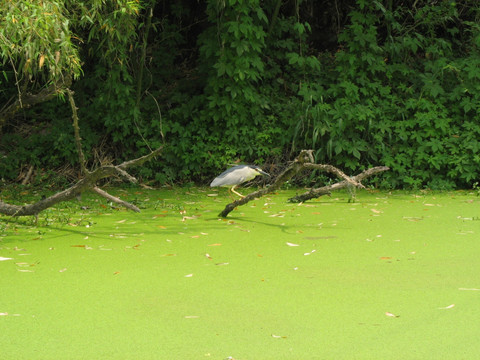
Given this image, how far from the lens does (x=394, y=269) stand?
3225 mm

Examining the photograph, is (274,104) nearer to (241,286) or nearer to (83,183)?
(83,183)

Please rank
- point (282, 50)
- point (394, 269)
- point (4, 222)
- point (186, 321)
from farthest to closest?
point (282, 50) < point (4, 222) < point (394, 269) < point (186, 321)

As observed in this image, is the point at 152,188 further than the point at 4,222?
Yes

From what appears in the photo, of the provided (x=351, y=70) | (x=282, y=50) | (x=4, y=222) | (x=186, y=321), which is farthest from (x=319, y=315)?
(x=282, y=50)

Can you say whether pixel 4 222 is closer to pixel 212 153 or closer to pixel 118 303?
pixel 118 303

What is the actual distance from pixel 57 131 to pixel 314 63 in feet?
Result: 10.7

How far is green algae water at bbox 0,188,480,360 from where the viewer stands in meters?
2.21

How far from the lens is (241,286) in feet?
9.60

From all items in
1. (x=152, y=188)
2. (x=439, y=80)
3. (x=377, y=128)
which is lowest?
(x=152, y=188)

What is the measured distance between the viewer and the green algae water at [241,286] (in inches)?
86.8

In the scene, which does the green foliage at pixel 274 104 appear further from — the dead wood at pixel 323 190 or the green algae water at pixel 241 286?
the green algae water at pixel 241 286

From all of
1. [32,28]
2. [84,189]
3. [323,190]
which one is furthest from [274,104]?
[32,28]

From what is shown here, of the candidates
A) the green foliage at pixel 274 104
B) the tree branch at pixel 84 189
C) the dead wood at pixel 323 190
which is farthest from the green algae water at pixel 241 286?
the green foliage at pixel 274 104

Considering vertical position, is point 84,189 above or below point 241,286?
above
